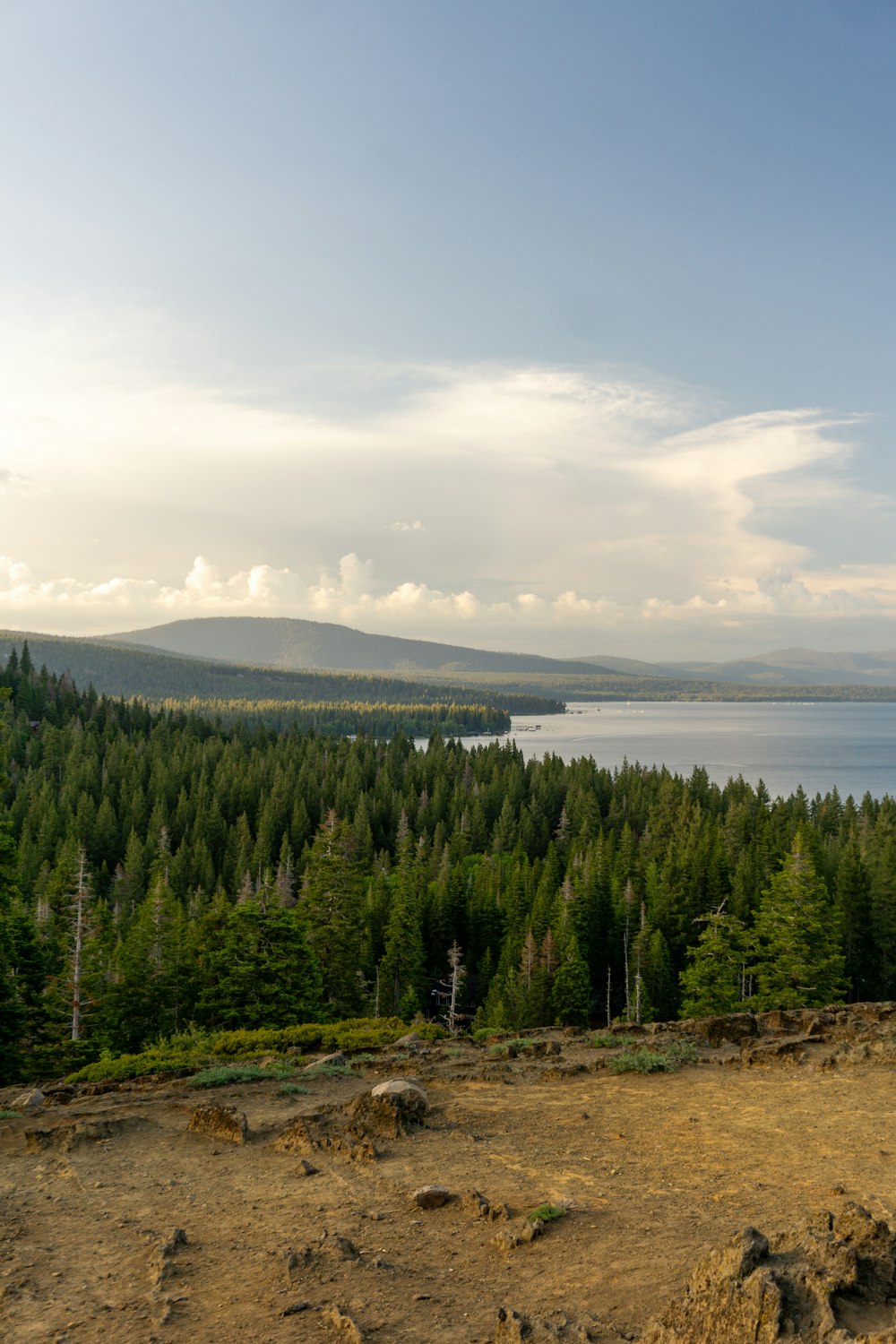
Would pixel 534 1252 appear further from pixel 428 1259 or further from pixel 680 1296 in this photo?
pixel 680 1296

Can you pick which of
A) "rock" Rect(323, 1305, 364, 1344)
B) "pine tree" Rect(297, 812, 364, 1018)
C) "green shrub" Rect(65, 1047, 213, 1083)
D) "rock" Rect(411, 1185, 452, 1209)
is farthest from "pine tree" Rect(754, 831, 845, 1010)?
"rock" Rect(323, 1305, 364, 1344)

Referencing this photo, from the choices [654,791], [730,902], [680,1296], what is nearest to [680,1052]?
[680,1296]

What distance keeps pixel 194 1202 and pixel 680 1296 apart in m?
7.30

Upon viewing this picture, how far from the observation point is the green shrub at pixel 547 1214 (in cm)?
1069

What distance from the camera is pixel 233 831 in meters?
98.8

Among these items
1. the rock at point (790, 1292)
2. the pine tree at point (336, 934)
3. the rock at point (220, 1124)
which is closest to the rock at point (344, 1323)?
the rock at point (790, 1292)

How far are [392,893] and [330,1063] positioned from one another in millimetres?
49496

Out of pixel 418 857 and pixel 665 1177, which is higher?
pixel 665 1177

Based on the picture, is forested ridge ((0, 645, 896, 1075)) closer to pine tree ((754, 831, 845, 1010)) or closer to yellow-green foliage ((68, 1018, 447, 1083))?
pine tree ((754, 831, 845, 1010))

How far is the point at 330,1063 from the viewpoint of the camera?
19.7m

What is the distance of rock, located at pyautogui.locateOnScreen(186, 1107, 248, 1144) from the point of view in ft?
48.1

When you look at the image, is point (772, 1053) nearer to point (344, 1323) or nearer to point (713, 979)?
point (344, 1323)

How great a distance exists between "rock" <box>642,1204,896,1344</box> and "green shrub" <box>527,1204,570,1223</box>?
124 inches

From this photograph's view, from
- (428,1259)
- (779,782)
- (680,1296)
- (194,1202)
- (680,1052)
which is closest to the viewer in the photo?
(680,1296)
